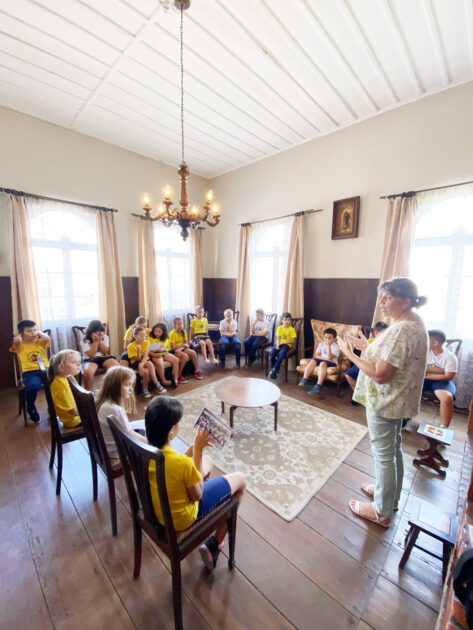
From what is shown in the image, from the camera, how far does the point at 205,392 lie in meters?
3.38

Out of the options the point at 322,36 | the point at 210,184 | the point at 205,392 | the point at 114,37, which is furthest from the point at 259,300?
the point at 114,37

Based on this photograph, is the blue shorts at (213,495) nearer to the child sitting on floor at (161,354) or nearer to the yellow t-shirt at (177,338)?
the child sitting on floor at (161,354)

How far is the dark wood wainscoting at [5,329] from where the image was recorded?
3223mm

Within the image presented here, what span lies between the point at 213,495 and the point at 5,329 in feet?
11.7

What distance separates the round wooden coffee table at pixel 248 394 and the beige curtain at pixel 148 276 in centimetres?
242

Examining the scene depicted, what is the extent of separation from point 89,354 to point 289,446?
8.84ft

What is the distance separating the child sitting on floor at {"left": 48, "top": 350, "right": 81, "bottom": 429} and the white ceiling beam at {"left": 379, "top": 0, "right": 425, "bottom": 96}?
11.9 ft

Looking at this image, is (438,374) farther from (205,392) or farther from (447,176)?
(205,392)

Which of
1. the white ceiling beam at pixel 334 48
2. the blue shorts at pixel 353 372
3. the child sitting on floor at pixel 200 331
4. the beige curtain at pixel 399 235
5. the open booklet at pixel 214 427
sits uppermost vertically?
the white ceiling beam at pixel 334 48

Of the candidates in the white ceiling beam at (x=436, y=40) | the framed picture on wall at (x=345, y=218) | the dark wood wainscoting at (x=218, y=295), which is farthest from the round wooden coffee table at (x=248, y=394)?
the white ceiling beam at (x=436, y=40)

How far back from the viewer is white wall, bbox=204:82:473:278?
284cm

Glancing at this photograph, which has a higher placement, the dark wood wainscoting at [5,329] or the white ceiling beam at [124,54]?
the white ceiling beam at [124,54]

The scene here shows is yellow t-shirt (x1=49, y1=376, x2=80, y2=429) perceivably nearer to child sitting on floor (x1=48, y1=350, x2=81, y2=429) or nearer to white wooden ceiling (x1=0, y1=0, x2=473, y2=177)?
child sitting on floor (x1=48, y1=350, x2=81, y2=429)

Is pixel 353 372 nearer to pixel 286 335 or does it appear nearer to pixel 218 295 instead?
pixel 286 335
